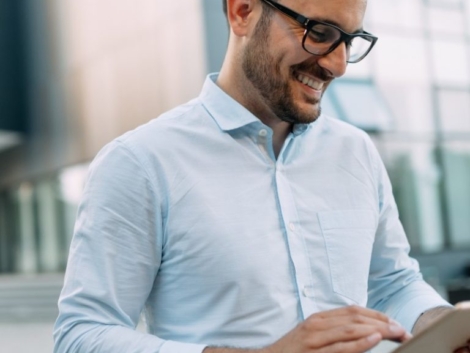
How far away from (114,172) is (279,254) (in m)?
0.39

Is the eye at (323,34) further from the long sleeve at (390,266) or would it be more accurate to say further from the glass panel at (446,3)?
the glass panel at (446,3)

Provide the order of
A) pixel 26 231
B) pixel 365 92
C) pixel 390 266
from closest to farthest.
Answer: pixel 390 266 → pixel 365 92 → pixel 26 231

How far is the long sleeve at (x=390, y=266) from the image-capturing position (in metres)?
1.89

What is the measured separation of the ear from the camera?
180cm

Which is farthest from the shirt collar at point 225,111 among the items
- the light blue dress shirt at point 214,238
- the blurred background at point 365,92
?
the blurred background at point 365,92

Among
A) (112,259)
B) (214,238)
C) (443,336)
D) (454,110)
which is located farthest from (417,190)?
(443,336)

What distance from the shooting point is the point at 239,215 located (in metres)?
1.68

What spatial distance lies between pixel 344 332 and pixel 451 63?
39.6 ft

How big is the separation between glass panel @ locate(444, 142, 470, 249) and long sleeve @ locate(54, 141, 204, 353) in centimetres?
1155

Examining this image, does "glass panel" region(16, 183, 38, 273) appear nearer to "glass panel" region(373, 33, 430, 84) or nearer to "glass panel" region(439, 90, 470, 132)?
"glass panel" region(373, 33, 430, 84)

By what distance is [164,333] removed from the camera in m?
1.65

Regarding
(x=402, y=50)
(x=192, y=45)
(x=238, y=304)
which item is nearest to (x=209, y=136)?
(x=238, y=304)

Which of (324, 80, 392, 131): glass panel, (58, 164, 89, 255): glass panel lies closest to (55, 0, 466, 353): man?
(324, 80, 392, 131): glass panel

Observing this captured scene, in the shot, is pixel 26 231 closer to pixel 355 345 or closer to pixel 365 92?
pixel 365 92
